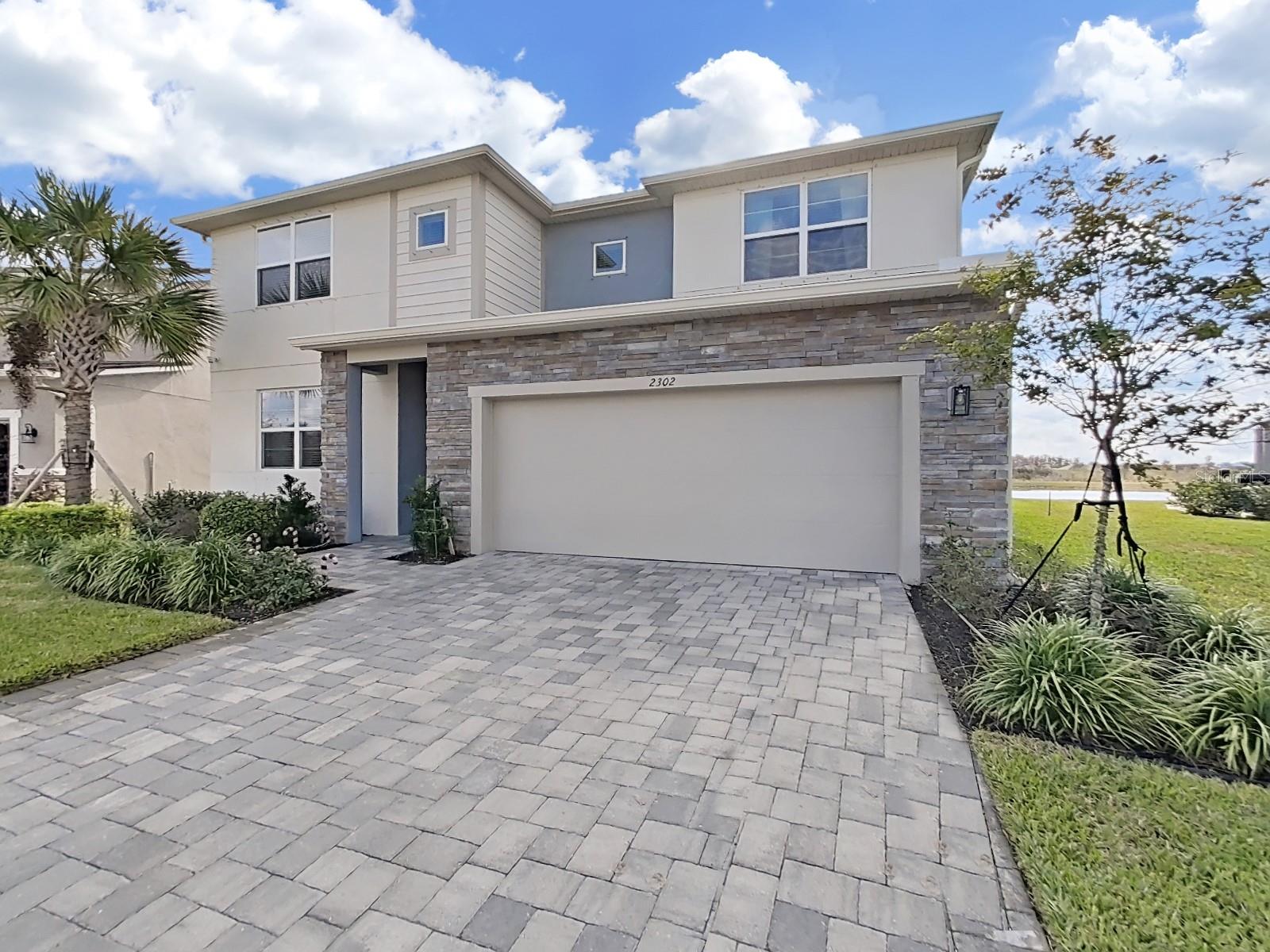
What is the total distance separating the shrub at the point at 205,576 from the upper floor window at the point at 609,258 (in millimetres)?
7267

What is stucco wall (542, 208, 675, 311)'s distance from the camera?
10.3 meters

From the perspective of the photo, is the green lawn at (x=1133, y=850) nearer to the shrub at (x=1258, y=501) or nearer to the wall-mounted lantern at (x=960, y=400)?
the wall-mounted lantern at (x=960, y=400)

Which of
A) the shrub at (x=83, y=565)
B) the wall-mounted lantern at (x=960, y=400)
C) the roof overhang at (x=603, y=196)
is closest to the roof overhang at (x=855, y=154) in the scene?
the roof overhang at (x=603, y=196)

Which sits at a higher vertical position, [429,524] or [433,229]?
[433,229]

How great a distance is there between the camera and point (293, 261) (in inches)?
434

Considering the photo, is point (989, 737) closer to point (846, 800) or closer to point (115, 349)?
point (846, 800)

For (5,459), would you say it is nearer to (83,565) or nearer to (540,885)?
(83,565)

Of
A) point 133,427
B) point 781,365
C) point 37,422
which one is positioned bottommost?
point 133,427

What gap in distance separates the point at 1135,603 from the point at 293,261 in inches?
512

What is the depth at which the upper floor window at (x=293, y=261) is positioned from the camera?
35.4 feet

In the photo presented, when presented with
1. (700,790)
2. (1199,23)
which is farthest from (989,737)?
(1199,23)

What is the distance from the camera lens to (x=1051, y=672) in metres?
3.54

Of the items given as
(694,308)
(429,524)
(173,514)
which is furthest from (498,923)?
(173,514)

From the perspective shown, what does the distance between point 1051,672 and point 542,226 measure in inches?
419
